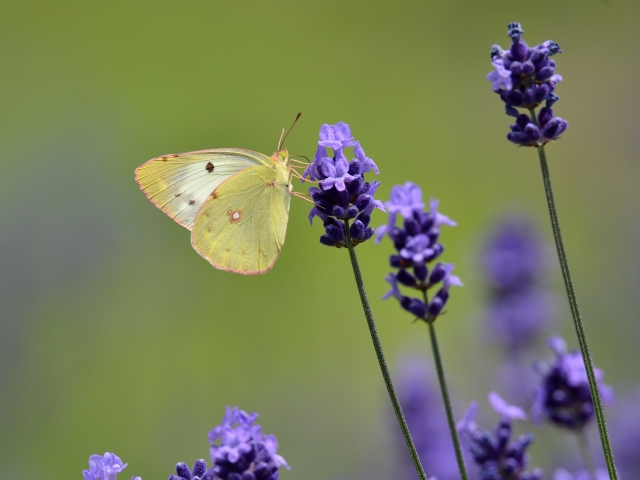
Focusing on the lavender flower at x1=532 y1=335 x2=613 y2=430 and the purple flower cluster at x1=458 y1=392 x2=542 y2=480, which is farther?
the lavender flower at x1=532 y1=335 x2=613 y2=430

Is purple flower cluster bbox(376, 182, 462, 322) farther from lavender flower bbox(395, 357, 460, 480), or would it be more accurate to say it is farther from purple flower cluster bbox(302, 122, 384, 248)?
lavender flower bbox(395, 357, 460, 480)

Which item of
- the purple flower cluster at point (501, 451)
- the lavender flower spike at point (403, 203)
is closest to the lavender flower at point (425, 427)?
the purple flower cluster at point (501, 451)

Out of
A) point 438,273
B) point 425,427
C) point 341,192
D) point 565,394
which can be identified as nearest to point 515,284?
point 425,427

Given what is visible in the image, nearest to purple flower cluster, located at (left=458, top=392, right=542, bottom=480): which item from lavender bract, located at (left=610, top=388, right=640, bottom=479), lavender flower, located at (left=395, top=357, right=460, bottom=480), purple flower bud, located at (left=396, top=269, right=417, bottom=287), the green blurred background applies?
purple flower bud, located at (left=396, top=269, right=417, bottom=287)

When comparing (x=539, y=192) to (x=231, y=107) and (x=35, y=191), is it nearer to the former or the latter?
(x=231, y=107)

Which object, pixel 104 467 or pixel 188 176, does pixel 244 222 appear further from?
pixel 104 467

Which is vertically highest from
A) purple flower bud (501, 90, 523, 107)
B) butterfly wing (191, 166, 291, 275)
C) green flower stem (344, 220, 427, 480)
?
purple flower bud (501, 90, 523, 107)

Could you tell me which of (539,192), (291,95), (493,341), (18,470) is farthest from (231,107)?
(493,341)
